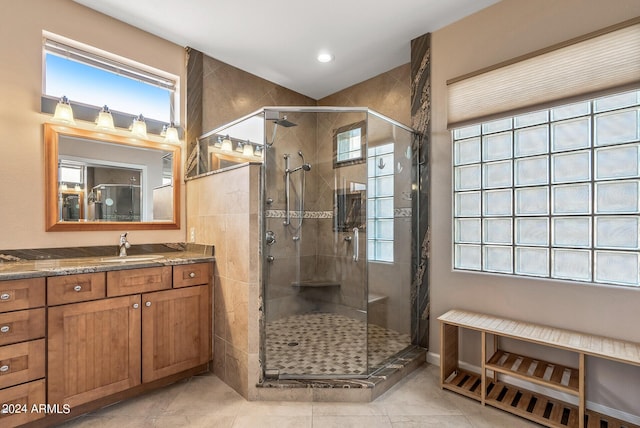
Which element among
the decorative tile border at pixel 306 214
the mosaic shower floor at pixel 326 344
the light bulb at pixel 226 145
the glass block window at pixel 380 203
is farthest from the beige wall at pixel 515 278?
the light bulb at pixel 226 145

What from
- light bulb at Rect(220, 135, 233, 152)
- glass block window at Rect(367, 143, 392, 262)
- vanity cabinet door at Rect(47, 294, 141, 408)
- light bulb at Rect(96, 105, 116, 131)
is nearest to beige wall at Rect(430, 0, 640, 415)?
glass block window at Rect(367, 143, 392, 262)

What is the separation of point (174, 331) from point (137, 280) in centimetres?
48

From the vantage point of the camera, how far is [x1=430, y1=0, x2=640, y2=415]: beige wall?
183cm

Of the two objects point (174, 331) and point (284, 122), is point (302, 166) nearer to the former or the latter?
point (284, 122)

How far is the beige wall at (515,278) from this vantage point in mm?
1826

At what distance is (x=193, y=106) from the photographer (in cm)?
290

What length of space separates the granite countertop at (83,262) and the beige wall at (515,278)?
6.41 ft

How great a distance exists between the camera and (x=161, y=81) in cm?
279

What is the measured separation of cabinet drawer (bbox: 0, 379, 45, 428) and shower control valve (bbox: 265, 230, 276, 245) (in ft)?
4.91

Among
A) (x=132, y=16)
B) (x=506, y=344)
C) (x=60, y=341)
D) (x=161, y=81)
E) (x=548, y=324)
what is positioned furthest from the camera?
(x=161, y=81)

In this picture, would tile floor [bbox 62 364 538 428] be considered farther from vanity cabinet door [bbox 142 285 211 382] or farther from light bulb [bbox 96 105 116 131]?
light bulb [bbox 96 105 116 131]

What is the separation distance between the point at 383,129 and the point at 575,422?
91.0 inches

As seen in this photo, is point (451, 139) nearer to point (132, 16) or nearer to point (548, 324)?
point (548, 324)

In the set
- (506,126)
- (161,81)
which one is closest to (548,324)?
(506,126)
